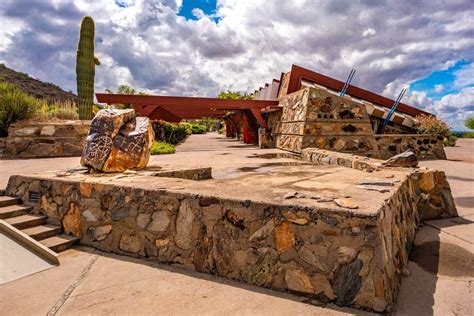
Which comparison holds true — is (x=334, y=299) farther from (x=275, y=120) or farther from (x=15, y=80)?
(x=15, y=80)

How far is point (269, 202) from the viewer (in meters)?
2.57

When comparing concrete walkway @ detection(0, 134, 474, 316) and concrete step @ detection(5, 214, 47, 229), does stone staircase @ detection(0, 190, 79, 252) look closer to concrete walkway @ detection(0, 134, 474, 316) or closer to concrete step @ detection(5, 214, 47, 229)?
concrete step @ detection(5, 214, 47, 229)

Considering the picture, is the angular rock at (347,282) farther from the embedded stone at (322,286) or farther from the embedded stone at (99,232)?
the embedded stone at (99,232)

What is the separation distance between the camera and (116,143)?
184 inches

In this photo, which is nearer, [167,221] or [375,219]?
[375,219]

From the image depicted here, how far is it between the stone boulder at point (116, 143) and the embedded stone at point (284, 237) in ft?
9.92

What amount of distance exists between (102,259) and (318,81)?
13168mm

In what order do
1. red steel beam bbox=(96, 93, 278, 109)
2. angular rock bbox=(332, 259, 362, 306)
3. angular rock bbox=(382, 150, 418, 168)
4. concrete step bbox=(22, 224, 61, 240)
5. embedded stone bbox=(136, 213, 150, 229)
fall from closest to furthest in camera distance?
angular rock bbox=(332, 259, 362, 306) → embedded stone bbox=(136, 213, 150, 229) → concrete step bbox=(22, 224, 61, 240) → angular rock bbox=(382, 150, 418, 168) → red steel beam bbox=(96, 93, 278, 109)

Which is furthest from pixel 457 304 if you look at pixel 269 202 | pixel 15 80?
pixel 15 80

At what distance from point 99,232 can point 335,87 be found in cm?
1361

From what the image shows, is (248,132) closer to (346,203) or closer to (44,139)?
(44,139)

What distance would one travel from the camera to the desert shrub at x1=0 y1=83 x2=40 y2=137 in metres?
9.67

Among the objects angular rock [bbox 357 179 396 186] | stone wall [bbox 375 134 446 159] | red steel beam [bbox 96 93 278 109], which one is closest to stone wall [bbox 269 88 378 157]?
stone wall [bbox 375 134 446 159]

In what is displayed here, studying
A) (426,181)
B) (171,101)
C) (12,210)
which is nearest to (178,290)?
(12,210)
